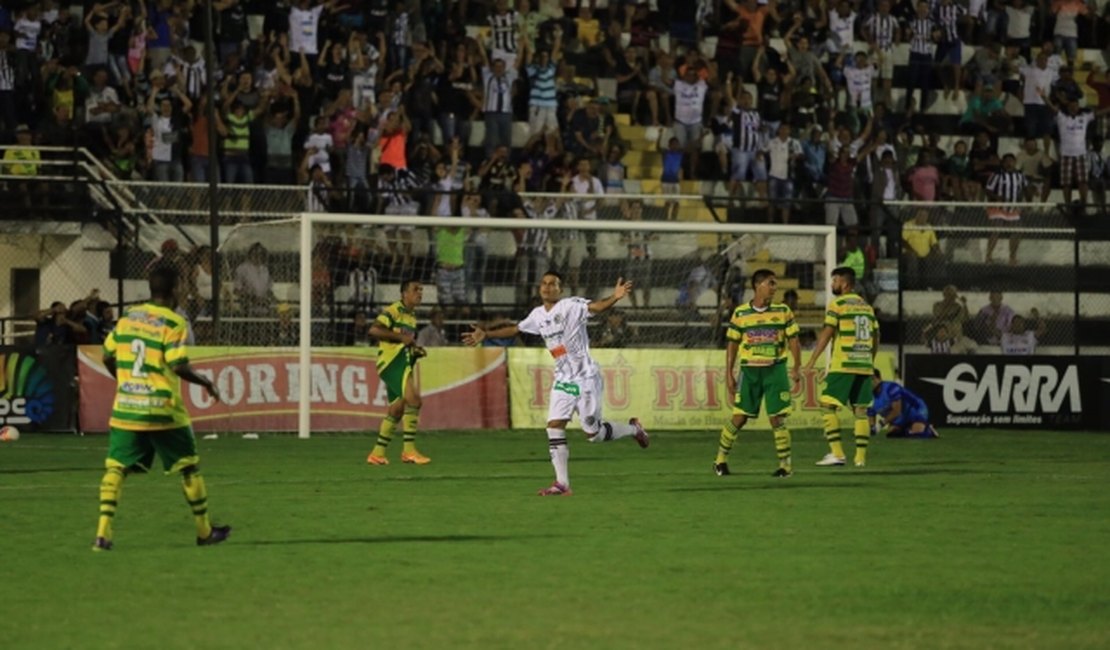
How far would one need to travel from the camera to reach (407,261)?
3209 centimetres

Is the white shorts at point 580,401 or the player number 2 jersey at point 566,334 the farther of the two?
the player number 2 jersey at point 566,334

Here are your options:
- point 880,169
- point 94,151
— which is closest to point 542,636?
point 94,151

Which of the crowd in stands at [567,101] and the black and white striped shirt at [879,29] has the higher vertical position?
the black and white striped shirt at [879,29]

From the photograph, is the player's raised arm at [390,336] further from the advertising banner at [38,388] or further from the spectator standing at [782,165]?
the spectator standing at [782,165]

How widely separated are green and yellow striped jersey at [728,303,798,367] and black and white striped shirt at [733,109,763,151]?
1572 centimetres

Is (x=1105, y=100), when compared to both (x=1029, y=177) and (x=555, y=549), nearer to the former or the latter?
(x=1029, y=177)

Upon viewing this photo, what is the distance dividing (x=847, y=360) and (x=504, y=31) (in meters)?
15.0

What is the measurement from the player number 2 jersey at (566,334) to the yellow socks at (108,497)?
6128 mm

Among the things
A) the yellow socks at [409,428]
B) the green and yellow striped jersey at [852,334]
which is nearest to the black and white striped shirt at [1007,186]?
the green and yellow striped jersey at [852,334]

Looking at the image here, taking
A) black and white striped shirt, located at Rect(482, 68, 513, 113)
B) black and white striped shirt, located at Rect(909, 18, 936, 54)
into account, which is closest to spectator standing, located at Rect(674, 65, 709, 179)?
black and white striped shirt, located at Rect(482, 68, 513, 113)

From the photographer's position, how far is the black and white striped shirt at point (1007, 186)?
38062mm

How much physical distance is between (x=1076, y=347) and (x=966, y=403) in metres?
2.26

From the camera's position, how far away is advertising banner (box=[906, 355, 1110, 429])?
32.8 m

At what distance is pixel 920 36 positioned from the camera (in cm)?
4012
